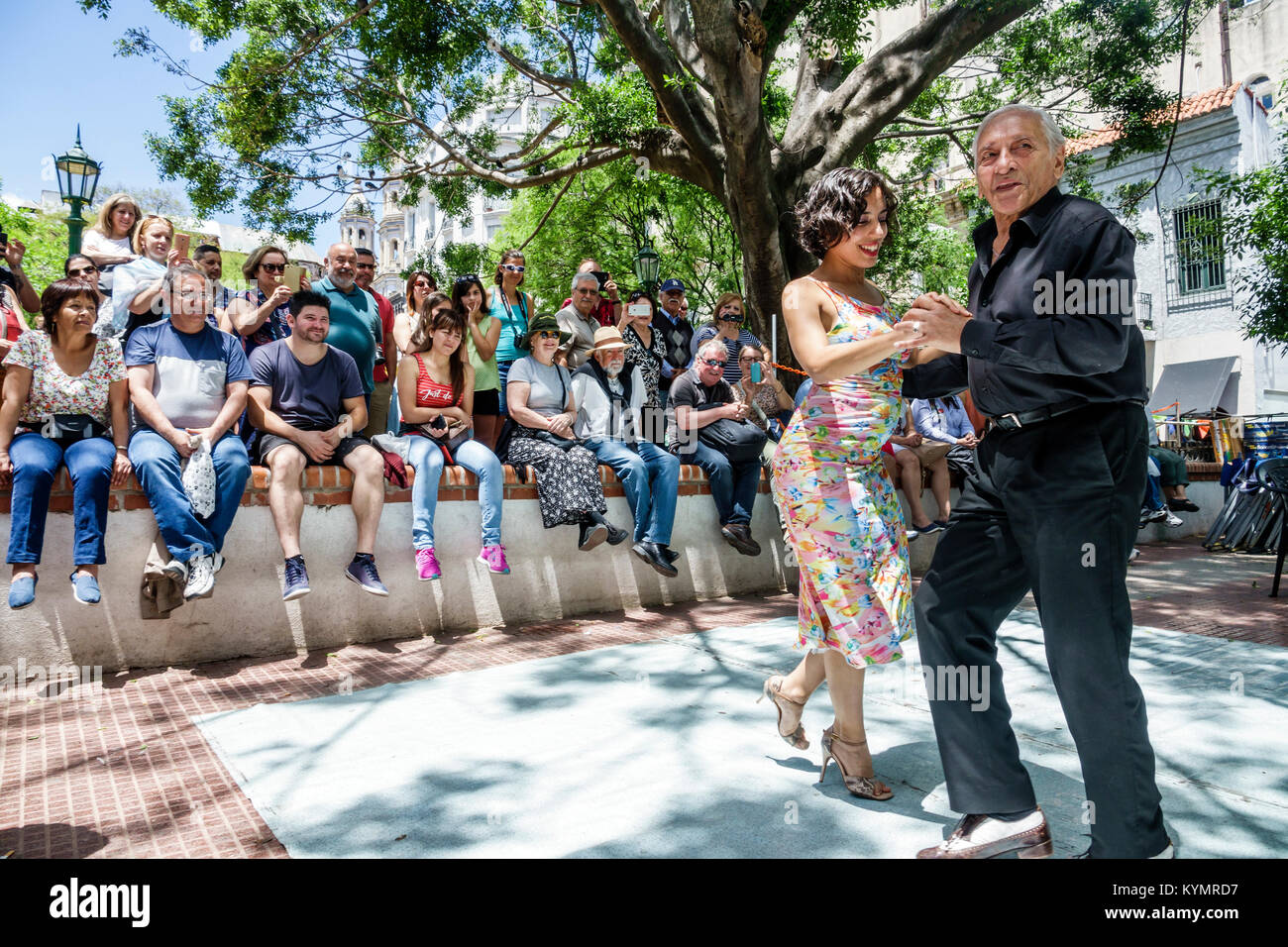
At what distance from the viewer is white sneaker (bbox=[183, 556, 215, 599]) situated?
15.8ft

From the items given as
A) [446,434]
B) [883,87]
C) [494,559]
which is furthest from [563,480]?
[883,87]

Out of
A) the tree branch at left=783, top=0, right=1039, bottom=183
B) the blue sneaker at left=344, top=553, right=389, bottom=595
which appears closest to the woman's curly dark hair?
the blue sneaker at left=344, top=553, right=389, bottom=595

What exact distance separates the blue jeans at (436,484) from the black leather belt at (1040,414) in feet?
13.5

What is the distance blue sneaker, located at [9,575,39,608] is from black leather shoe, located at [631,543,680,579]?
3928mm

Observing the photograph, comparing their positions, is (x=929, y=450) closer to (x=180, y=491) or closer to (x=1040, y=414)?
(x=1040, y=414)

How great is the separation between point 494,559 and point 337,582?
1.06 m

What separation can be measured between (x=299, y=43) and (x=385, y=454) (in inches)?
334

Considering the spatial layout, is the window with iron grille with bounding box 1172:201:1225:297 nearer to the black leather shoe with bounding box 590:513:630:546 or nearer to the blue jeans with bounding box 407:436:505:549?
the black leather shoe with bounding box 590:513:630:546

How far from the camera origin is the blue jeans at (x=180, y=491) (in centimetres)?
486

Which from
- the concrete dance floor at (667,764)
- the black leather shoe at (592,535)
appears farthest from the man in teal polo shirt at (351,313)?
the concrete dance floor at (667,764)

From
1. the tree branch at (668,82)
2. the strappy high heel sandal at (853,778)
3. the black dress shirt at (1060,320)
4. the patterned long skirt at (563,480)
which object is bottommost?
the strappy high heel sandal at (853,778)

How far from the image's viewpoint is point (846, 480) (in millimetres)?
3105

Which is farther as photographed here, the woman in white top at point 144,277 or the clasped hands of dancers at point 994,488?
the woman in white top at point 144,277

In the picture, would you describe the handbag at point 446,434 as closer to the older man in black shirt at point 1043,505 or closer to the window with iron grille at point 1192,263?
the older man in black shirt at point 1043,505
